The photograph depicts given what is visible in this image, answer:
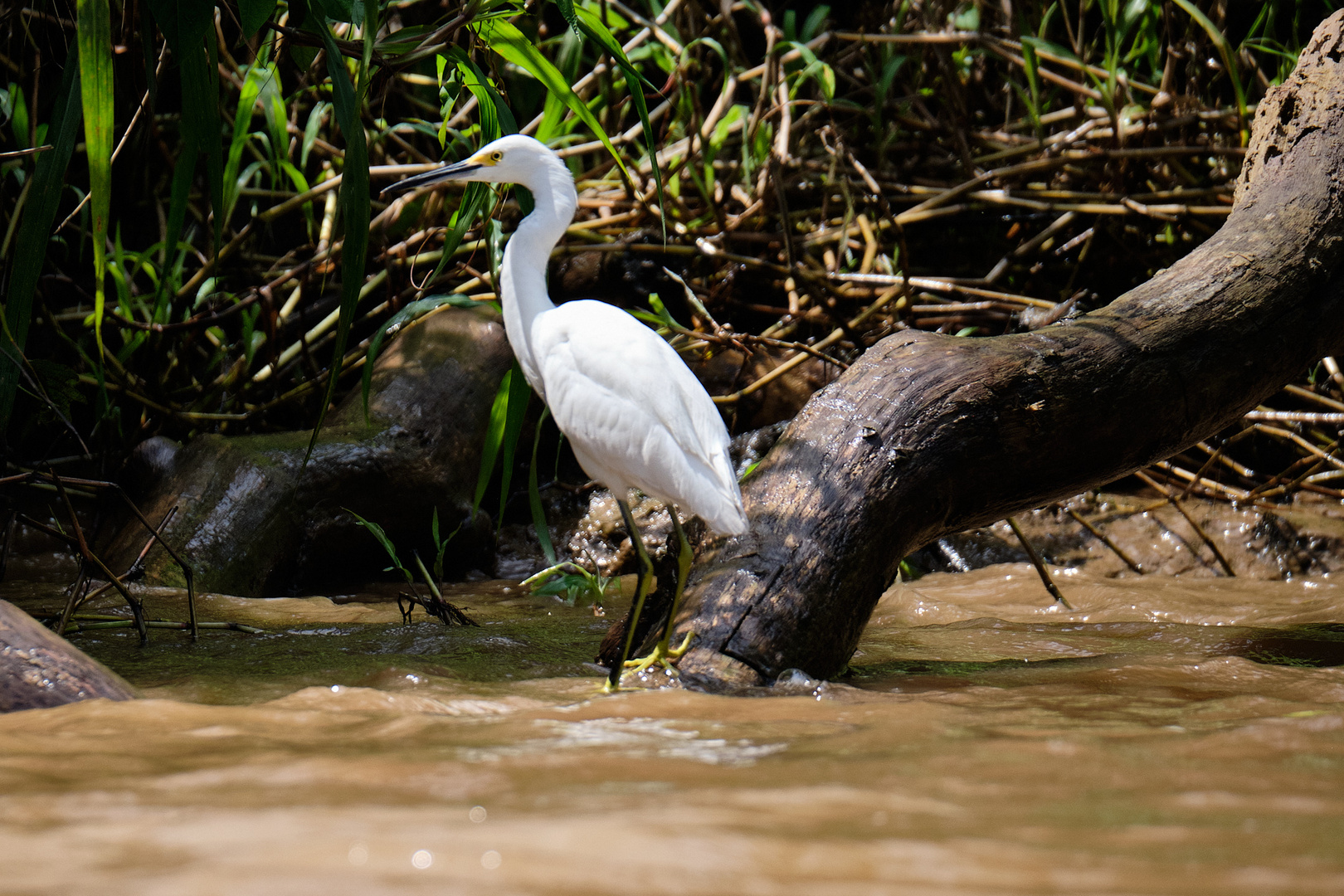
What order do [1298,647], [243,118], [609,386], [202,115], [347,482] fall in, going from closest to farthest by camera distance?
[202,115] → [609,386] → [1298,647] → [243,118] → [347,482]

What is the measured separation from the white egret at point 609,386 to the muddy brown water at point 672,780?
1.54 ft

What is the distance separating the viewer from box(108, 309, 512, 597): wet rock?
3.75 meters

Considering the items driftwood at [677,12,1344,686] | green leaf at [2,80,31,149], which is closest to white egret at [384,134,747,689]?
driftwood at [677,12,1344,686]

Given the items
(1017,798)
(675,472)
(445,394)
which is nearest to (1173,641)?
(675,472)

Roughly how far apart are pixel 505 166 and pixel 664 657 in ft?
4.89

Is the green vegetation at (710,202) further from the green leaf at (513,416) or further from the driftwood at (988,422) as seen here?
the driftwood at (988,422)

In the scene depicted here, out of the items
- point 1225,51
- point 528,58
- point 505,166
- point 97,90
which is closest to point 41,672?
point 97,90

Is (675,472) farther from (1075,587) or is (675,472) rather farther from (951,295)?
(951,295)

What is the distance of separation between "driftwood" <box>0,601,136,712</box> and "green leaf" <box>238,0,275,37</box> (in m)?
1.22

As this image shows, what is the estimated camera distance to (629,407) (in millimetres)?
2619

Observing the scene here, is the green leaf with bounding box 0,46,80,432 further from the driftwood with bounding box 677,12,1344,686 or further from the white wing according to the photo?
the driftwood with bounding box 677,12,1344,686

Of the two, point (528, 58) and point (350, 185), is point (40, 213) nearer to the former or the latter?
point (350, 185)

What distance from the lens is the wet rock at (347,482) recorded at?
375cm

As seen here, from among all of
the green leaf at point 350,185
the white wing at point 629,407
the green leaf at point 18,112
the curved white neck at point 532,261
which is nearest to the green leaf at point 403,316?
the curved white neck at point 532,261
